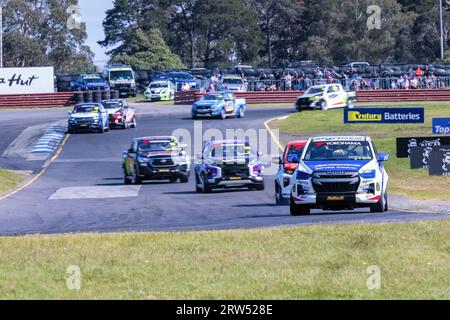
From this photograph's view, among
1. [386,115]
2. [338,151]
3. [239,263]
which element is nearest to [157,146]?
[386,115]

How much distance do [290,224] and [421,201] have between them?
27.1 ft

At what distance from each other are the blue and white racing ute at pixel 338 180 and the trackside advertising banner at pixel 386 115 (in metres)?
20.2

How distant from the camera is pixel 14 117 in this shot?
57000 millimetres

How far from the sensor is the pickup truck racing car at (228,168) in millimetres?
27688

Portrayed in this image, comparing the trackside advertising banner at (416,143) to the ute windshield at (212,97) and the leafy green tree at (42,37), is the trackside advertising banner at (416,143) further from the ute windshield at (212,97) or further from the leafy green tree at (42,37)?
the leafy green tree at (42,37)

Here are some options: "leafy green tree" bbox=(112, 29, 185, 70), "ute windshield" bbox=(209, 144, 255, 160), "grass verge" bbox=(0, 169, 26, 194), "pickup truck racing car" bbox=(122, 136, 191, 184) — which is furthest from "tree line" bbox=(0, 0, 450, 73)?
"ute windshield" bbox=(209, 144, 255, 160)

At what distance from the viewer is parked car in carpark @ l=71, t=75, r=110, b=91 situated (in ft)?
216

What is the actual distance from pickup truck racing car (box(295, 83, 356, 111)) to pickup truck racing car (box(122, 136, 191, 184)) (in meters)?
25.5

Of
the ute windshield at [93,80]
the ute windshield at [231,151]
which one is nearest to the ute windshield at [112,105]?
the ute windshield at [93,80]

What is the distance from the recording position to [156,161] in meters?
31.0

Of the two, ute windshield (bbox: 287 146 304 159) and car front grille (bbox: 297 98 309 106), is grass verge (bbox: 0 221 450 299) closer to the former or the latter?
→ ute windshield (bbox: 287 146 304 159)

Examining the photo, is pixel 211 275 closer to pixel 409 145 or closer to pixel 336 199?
pixel 336 199
